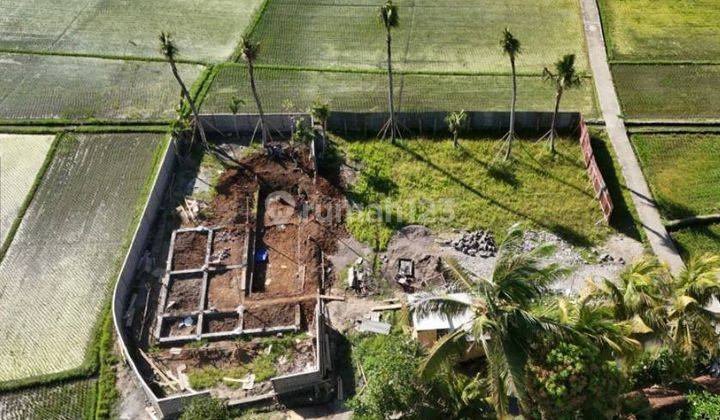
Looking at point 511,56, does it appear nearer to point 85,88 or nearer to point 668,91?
point 668,91

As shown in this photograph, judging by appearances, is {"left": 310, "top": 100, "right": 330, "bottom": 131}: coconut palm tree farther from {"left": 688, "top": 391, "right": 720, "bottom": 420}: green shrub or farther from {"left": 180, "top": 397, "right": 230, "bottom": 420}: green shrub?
{"left": 688, "top": 391, "right": 720, "bottom": 420}: green shrub

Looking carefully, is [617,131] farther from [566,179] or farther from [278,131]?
[278,131]

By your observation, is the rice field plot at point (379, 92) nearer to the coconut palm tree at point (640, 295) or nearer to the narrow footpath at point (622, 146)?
the narrow footpath at point (622, 146)

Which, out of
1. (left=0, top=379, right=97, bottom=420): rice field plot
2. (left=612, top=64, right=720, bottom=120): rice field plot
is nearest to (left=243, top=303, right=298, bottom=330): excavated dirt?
(left=0, top=379, right=97, bottom=420): rice field plot

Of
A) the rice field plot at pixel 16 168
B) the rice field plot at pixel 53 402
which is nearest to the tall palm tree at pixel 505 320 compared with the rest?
the rice field plot at pixel 53 402

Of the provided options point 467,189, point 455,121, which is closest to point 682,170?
point 467,189
